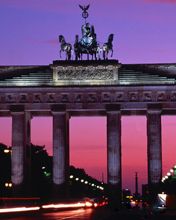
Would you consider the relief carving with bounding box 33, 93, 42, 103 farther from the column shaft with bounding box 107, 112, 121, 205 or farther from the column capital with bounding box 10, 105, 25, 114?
the column shaft with bounding box 107, 112, 121, 205

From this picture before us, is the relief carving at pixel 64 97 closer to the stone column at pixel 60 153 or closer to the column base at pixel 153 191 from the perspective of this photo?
the stone column at pixel 60 153

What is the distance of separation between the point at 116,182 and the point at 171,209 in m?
35.6

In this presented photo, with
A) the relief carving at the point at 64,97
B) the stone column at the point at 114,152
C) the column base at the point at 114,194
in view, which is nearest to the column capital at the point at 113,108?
the stone column at the point at 114,152

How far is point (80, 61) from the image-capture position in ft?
461

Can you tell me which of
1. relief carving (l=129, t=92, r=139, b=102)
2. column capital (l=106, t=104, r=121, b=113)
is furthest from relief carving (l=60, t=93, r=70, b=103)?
relief carving (l=129, t=92, r=139, b=102)

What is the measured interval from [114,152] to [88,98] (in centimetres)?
1014

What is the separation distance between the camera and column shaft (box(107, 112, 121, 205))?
13850 cm

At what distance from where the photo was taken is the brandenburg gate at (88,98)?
13900 cm

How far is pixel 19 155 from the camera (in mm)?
138625

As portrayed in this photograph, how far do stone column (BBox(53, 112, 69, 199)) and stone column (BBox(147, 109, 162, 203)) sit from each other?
14.0 metres

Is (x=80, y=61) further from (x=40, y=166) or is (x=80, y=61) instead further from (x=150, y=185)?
(x=40, y=166)

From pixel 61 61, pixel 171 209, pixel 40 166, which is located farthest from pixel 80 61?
pixel 40 166

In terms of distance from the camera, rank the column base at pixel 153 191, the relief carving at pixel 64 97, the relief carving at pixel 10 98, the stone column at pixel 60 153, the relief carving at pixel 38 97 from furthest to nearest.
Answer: the relief carving at pixel 64 97 → the relief carving at pixel 38 97 → the relief carving at pixel 10 98 → the stone column at pixel 60 153 → the column base at pixel 153 191

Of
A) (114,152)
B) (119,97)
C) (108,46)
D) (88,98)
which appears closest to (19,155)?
(88,98)
